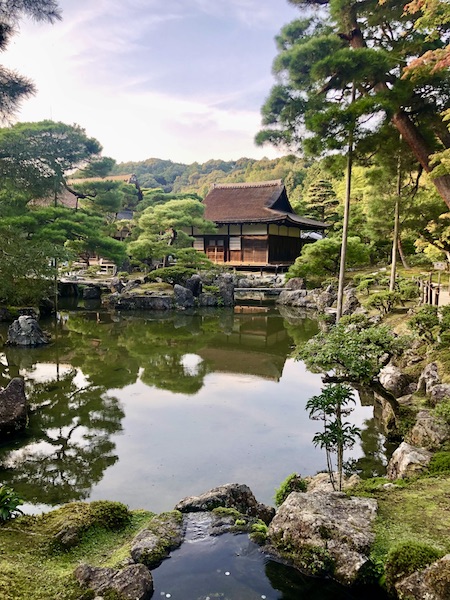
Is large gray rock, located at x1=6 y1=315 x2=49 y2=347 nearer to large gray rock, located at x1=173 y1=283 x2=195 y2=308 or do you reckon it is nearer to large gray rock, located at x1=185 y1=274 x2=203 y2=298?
large gray rock, located at x1=173 y1=283 x2=195 y2=308

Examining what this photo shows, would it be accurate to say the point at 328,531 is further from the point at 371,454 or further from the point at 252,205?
the point at 252,205

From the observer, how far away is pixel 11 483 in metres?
5.49

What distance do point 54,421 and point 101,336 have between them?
303 inches

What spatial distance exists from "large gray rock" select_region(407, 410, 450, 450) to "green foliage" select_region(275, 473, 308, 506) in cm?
167

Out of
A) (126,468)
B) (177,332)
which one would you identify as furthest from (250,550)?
(177,332)

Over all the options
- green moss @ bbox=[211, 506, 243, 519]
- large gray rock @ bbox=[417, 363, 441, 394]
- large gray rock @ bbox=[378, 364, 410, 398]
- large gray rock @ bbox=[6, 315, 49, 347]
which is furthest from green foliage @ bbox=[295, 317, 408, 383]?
large gray rock @ bbox=[6, 315, 49, 347]

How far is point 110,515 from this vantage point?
3.88m

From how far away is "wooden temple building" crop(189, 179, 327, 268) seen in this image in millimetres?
28141

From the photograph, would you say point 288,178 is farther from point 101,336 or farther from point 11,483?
point 11,483

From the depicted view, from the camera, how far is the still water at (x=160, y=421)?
5.55 m

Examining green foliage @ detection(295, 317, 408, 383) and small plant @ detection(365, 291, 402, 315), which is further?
small plant @ detection(365, 291, 402, 315)

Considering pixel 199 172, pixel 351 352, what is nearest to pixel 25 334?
pixel 351 352

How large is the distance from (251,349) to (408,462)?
28.6ft

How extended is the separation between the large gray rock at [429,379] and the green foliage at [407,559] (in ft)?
13.8
